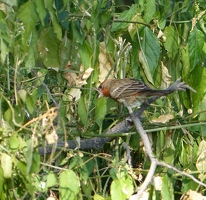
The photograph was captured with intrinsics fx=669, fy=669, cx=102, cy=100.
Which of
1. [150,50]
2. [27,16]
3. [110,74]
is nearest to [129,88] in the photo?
[110,74]

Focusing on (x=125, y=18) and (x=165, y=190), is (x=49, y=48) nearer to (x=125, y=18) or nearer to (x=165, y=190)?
(x=125, y=18)

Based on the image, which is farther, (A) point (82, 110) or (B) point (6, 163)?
(A) point (82, 110)

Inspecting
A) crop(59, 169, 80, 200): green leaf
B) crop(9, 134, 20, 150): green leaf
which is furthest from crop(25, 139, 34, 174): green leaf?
crop(59, 169, 80, 200): green leaf

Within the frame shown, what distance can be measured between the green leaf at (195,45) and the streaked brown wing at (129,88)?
12.8 inches

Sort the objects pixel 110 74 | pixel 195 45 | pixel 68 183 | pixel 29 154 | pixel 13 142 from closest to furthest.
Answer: pixel 29 154 → pixel 13 142 → pixel 68 183 → pixel 195 45 → pixel 110 74

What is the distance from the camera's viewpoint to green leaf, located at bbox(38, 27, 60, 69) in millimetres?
3564

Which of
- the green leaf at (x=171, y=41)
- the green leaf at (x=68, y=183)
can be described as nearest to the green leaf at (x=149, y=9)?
the green leaf at (x=171, y=41)

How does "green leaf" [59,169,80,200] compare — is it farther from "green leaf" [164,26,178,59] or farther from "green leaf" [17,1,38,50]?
"green leaf" [164,26,178,59]

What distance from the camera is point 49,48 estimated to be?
360 cm

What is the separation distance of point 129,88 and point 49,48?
0.57 metres

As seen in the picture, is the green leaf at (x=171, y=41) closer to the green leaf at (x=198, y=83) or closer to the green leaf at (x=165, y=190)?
the green leaf at (x=198, y=83)

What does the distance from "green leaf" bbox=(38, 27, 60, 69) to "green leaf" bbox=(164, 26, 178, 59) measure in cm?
61

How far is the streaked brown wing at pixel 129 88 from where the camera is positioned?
12.5 ft

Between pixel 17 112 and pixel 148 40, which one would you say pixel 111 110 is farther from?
pixel 17 112
